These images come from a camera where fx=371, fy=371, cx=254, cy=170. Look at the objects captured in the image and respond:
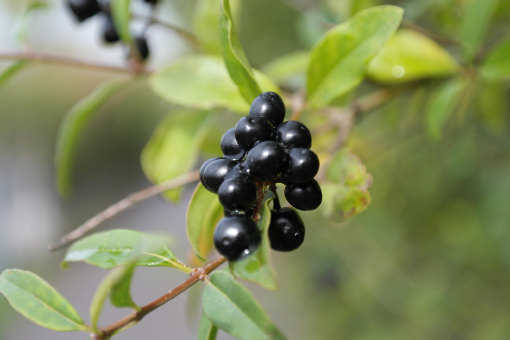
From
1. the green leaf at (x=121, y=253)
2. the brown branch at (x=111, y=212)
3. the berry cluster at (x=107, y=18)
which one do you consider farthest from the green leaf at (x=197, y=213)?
the berry cluster at (x=107, y=18)

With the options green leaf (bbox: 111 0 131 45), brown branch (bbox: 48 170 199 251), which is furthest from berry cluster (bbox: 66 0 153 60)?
brown branch (bbox: 48 170 199 251)

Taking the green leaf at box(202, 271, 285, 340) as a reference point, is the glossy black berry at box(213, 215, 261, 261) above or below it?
above

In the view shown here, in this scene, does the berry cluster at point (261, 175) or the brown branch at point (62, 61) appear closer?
the berry cluster at point (261, 175)

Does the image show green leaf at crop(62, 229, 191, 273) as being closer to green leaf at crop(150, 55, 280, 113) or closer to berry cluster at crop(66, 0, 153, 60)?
green leaf at crop(150, 55, 280, 113)

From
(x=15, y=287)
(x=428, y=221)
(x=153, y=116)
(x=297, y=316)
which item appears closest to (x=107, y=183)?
(x=153, y=116)

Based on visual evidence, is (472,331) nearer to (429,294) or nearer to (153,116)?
(429,294)

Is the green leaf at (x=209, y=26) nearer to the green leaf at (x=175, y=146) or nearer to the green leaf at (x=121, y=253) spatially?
the green leaf at (x=175, y=146)
